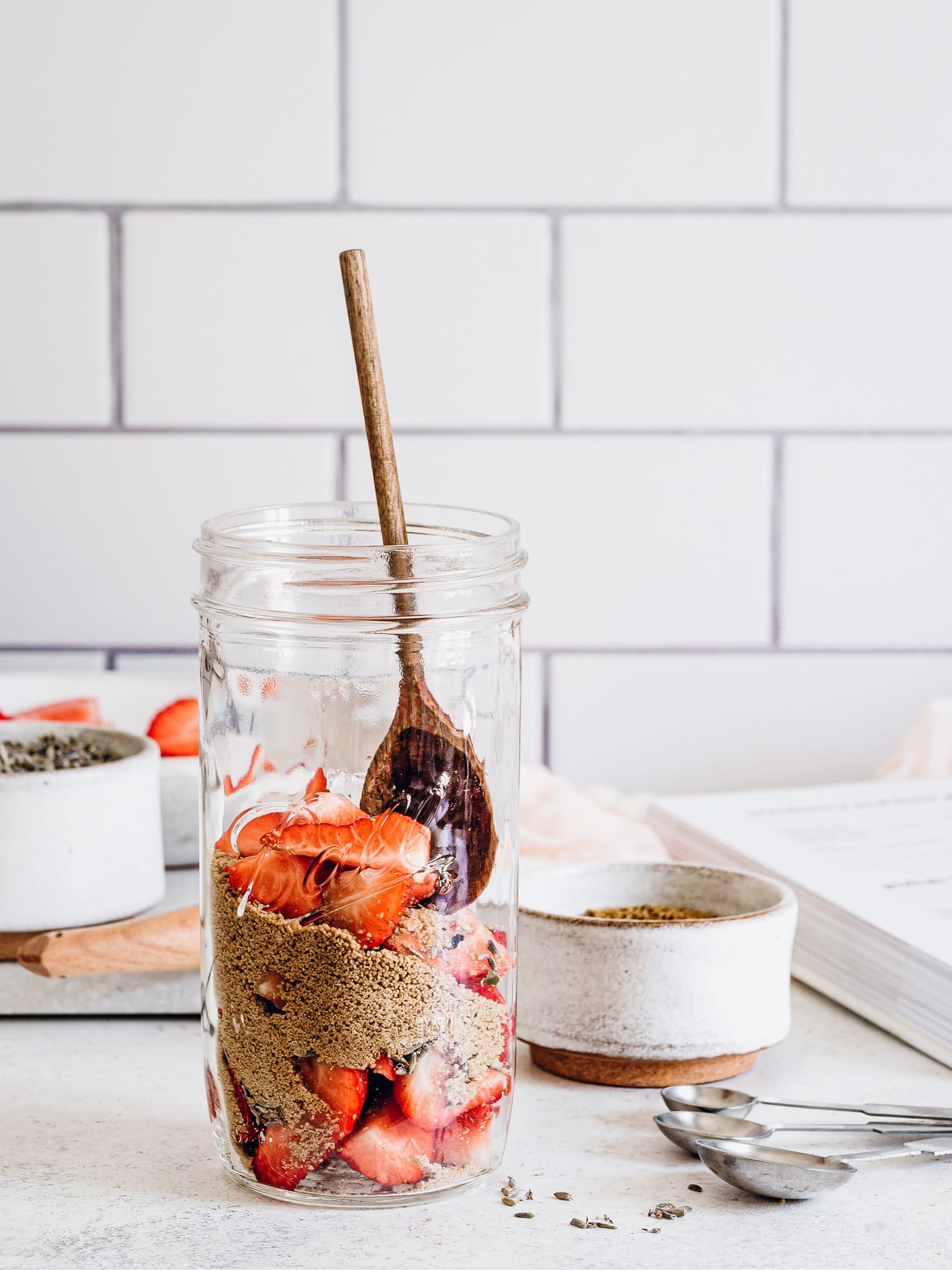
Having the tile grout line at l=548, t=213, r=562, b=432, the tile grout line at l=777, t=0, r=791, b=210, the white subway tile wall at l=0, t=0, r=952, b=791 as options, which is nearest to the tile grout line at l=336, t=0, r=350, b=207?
the white subway tile wall at l=0, t=0, r=952, b=791

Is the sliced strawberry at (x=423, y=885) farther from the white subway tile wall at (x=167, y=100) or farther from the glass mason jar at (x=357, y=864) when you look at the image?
the white subway tile wall at (x=167, y=100)

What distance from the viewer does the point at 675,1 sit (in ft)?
3.11

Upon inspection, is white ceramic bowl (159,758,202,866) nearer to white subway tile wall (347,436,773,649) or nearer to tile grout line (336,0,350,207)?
white subway tile wall (347,436,773,649)

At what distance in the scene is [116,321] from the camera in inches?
37.9

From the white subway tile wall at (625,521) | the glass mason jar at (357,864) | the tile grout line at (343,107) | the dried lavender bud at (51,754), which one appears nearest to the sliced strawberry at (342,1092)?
the glass mason jar at (357,864)

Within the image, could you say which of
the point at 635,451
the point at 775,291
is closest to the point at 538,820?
the point at 635,451

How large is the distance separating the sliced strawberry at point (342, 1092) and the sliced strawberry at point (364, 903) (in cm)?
4

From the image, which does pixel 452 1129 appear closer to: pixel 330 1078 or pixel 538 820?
pixel 330 1078

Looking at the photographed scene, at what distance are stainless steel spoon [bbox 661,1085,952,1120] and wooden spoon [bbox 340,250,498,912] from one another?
13 cm

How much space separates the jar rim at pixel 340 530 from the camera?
444mm

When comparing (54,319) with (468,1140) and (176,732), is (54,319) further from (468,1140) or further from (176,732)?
(468,1140)

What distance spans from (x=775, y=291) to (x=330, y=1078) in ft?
2.36

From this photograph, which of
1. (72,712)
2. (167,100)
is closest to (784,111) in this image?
(167,100)

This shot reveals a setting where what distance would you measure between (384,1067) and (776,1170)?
5.0 inches
